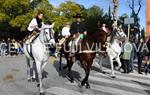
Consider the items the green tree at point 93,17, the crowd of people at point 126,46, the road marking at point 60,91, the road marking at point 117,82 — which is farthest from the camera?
the green tree at point 93,17

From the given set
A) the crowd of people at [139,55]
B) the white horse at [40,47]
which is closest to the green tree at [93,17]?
the crowd of people at [139,55]

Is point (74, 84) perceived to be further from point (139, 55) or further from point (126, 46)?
point (139, 55)

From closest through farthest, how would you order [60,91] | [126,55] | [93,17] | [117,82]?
[60,91] → [117,82] → [126,55] → [93,17]

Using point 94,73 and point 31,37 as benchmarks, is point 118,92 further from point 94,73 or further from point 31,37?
point 94,73

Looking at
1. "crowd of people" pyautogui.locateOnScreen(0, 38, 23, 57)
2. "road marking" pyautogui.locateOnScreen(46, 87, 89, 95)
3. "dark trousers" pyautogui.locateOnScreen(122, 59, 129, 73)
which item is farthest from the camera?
"crowd of people" pyautogui.locateOnScreen(0, 38, 23, 57)

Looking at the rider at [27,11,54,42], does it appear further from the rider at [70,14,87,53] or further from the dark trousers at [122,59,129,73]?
the dark trousers at [122,59,129,73]

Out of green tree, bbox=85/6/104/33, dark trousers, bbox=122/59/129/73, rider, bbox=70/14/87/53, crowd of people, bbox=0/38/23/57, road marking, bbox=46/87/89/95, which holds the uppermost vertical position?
green tree, bbox=85/6/104/33

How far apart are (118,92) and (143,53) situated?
641 cm

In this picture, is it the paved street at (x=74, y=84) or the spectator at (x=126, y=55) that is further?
the spectator at (x=126, y=55)

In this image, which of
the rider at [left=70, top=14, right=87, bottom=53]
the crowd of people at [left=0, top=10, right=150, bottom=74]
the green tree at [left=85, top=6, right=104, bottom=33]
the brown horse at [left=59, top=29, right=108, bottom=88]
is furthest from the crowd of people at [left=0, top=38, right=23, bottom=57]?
the green tree at [left=85, top=6, right=104, bottom=33]

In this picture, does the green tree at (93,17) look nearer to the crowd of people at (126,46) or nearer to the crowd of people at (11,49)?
the crowd of people at (11,49)

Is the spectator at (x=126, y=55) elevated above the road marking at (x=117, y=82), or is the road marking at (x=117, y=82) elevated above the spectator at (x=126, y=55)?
the spectator at (x=126, y=55)

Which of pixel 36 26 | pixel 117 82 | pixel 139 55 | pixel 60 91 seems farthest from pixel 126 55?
pixel 36 26

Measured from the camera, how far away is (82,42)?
42.7 ft
